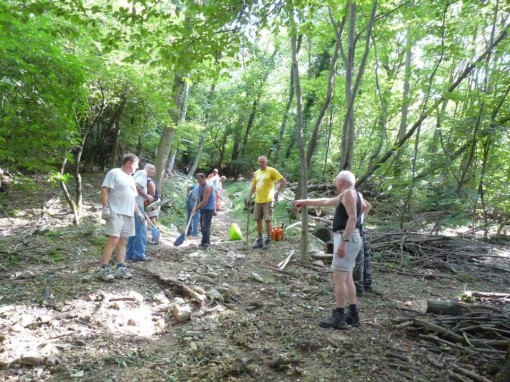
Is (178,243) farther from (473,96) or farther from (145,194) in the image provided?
(473,96)

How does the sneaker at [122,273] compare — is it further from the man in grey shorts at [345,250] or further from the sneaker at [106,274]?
the man in grey shorts at [345,250]

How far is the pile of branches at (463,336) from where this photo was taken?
3410mm

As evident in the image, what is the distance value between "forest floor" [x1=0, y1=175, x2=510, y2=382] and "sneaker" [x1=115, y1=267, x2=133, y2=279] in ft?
0.48

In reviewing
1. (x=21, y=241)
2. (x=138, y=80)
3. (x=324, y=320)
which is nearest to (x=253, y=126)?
(x=138, y=80)

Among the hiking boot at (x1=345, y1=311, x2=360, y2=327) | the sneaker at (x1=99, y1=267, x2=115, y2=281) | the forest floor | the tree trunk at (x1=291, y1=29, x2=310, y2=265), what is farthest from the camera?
the tree trunk at (x1=291, y1=29, x2=310, y2=265)

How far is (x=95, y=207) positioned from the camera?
382 inches

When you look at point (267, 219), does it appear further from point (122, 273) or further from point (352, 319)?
point (352, 319)

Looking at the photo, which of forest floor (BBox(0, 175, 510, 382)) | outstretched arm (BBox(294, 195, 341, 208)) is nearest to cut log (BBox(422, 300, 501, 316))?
forest floor (BBox(0, 175, 510, 382))

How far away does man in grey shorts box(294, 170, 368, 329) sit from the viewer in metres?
4.13

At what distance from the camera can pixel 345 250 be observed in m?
4.15

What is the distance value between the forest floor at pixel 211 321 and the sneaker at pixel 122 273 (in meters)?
0.15

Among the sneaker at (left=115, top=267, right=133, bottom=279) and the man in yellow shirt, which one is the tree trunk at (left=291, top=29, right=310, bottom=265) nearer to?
the man in yellow shirt

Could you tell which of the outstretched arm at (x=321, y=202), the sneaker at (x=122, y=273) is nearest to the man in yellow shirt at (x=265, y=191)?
the outstretched arm at (x=321, y=202)

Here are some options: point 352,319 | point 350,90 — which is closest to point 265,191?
point 350,90
